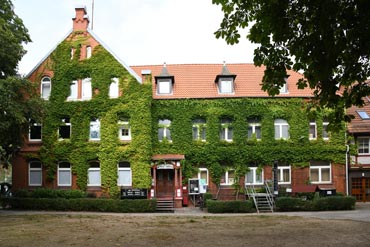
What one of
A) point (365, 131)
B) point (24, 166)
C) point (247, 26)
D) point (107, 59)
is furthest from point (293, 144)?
point (247, 26)

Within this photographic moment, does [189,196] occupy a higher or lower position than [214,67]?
lower

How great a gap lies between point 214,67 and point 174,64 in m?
3.17

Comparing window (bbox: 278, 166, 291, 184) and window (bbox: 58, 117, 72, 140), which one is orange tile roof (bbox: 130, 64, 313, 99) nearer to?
window (bbox: 278, 166, 291, 184)

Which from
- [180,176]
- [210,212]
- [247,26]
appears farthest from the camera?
[180,176]

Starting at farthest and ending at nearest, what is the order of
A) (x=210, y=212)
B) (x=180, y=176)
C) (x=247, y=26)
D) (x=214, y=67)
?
(x=214, y=67), (x=180, y=176), (x=210, y=212), (x=247, y=26)

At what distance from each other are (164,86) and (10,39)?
12.4 m

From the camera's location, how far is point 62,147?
1196 inches

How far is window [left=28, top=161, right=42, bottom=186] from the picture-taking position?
30.9 metres

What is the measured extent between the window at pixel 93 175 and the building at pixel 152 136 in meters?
0.07

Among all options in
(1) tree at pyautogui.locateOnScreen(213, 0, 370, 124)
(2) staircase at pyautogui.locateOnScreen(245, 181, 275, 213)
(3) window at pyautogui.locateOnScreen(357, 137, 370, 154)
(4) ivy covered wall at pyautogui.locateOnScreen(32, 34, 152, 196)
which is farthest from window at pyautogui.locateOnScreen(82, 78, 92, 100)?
(1) tree at pyautogui.locateOnScreen(213, 0, 370, 124)

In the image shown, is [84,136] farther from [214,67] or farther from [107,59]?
[214,67]

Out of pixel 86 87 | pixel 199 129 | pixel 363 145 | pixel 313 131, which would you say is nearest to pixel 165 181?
pixel 199 129

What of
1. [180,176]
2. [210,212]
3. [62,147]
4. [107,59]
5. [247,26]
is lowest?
[210,212]

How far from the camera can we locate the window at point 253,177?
31.1 meters
